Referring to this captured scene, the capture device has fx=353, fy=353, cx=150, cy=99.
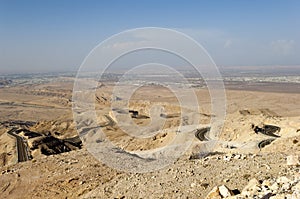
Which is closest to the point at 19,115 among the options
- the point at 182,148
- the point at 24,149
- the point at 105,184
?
the point at 24,149

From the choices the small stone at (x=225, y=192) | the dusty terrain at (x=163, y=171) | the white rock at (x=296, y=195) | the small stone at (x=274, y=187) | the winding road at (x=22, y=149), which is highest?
the white rock at (x=296, y=195)

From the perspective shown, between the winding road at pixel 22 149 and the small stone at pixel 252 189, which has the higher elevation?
the small stone at pixel 252 189

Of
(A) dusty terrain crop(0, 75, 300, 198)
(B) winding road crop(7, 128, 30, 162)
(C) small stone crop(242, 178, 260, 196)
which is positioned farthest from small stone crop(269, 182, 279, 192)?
(B) winding road crop(7, 128, 30, 162)

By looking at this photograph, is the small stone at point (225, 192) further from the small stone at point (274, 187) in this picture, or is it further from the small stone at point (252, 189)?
the small stone at point (274, 187)

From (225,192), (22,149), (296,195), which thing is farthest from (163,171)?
(22,149)

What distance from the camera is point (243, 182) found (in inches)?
550

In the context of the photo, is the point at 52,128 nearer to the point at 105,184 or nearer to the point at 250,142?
the point at 250,142

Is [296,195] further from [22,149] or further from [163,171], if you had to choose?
[22,149]

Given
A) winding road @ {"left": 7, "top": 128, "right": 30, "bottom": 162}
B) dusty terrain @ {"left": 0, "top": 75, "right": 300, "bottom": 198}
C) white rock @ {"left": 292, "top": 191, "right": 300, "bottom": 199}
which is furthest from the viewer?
winding road @ {"left": 7, "top": 128, "right": 30, "bottom": 162}

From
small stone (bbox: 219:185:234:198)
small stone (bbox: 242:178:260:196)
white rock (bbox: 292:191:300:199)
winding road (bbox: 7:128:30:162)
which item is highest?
white rock (bbox: 292:191:300:199)

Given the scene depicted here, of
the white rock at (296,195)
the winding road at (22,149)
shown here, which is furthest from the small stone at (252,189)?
the winding road at (22,149)

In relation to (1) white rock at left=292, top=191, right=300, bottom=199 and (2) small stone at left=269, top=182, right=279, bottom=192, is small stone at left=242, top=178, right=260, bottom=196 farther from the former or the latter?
(1) white rock at left=292, top=191, right=300, bottom=199

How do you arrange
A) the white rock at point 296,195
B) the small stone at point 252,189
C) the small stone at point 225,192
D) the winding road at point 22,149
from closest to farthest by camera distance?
the white rock at point 296,195
the small stone at point 252,189
the small stone at point 225,192
the winding road at point 22,149

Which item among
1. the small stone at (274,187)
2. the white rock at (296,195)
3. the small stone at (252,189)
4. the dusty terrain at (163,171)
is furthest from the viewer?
the dusty terrain at (163,171)
